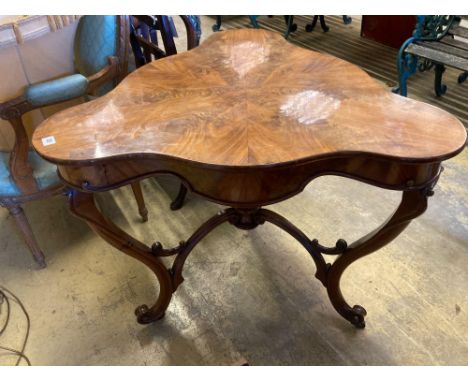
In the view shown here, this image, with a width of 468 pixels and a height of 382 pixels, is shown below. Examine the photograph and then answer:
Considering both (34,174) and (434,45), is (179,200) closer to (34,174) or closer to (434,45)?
(34,174)

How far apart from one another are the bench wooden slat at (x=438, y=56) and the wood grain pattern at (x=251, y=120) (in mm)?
1172

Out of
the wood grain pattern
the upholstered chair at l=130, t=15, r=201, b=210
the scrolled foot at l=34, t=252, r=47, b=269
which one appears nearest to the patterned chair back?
the upholstered chair at l=130, t=15, r=201, b=210

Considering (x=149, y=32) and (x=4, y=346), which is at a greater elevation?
(x=149, y=32)

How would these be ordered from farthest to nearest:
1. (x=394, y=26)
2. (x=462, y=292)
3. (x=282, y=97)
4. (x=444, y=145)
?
(x=394, y=26) → (x=462, y=292) → (x=282, y=97) → (x=444, y=145)

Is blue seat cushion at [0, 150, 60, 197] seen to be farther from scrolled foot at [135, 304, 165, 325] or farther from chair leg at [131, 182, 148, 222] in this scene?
scrolled foot at [135, 304, 165, 325]

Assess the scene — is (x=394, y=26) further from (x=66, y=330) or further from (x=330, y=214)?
(x=66, y=330)

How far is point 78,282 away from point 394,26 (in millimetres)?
3016

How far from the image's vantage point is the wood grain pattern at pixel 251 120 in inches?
34.1

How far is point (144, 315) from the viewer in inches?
54.2

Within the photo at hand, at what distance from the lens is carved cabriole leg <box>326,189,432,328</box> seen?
99cm

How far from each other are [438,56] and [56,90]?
1940 millimetres

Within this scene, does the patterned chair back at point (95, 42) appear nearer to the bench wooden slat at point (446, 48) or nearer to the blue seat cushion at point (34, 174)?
the blue seat cushion at point (34, 174)

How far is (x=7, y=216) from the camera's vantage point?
74.0 inches

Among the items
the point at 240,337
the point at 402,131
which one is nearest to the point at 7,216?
the point at 240,337
